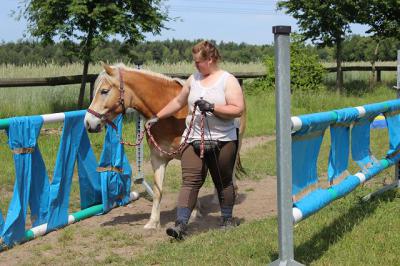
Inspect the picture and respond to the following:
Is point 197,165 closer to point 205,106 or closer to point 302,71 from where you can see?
point 205,106

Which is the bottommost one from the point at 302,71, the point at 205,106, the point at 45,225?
the point at 45,225

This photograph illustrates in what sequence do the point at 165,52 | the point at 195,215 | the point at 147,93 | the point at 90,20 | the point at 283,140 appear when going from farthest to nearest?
the point at 165,52
the point at 90,20
the point at 195,215
the point at 147,93
the point at 283,140

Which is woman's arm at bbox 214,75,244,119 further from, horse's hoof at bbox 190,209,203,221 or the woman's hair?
horse's hoof at bbox 190,209,203,221

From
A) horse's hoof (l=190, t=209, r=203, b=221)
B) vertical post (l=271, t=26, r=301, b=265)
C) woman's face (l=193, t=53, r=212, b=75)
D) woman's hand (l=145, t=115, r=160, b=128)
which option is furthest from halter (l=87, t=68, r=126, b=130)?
vertical post (l=271, t=26, r=301, b=265)

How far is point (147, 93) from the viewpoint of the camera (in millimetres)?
6539

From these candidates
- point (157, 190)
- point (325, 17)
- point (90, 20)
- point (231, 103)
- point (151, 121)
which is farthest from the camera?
point (325, 17)

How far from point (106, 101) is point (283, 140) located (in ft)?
9.54

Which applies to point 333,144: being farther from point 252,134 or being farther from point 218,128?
point 252,134

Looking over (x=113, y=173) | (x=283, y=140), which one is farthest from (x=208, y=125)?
(x=113, y=173)

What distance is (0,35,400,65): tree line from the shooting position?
16.6 m

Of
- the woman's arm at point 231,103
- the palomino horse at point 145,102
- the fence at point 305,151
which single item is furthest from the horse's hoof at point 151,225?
the fence at point 305,151

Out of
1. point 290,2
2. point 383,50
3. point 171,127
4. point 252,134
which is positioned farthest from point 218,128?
point 383,50

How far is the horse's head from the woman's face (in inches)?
44.5

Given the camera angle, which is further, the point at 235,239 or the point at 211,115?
the point at 211,115
